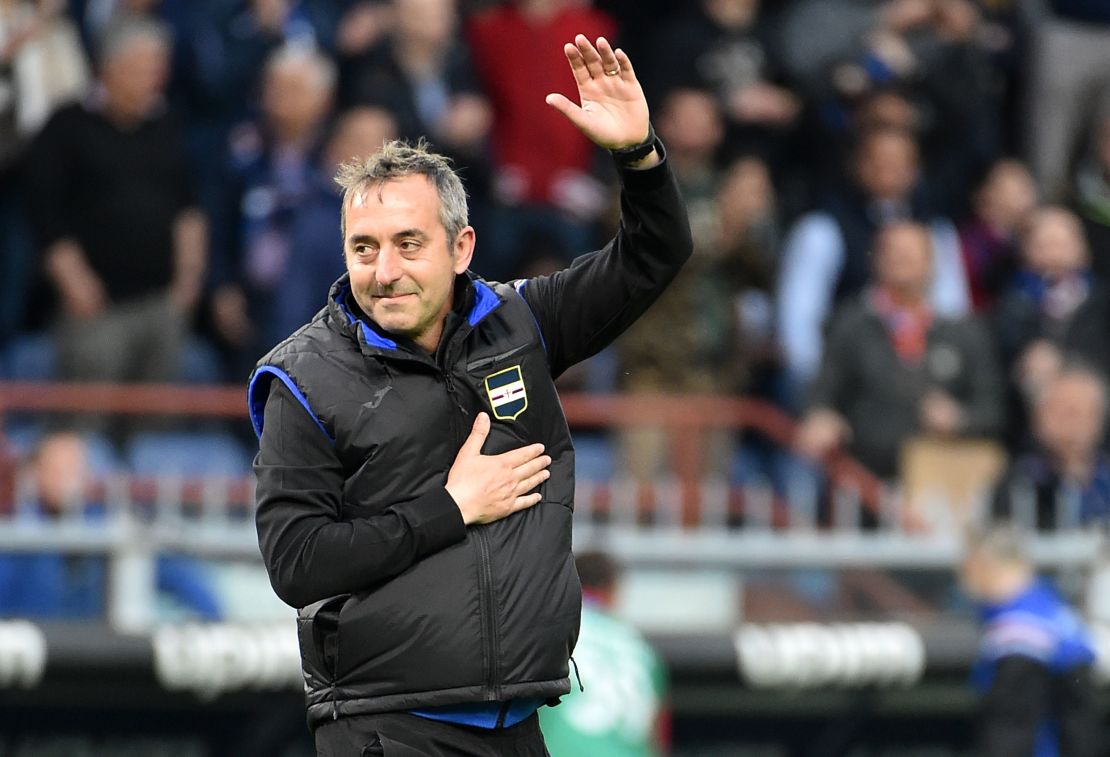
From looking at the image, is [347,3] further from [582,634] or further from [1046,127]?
[582,634]

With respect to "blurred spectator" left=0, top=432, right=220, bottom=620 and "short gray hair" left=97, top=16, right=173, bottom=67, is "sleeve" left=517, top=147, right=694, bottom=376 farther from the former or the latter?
"short gray hair" left=97, top=16, right=173, bottom=67

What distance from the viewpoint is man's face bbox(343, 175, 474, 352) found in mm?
4078

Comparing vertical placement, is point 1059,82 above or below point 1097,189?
above

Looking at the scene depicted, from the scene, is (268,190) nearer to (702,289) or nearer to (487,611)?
(702,289)

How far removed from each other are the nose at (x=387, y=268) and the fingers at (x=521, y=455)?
1.44 ft

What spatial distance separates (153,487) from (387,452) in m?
4.15

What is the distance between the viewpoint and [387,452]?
13.4 feet

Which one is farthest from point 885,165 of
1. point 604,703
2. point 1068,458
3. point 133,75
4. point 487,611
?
point 487,611

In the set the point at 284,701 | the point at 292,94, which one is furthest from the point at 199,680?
the point at 292,94

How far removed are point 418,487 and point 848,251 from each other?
6666 mm

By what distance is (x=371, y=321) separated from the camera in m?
4.17

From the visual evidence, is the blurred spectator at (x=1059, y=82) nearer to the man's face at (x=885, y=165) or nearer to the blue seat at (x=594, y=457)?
the man's face at (x=885, y=165)

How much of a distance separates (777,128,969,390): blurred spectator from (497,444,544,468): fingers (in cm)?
602

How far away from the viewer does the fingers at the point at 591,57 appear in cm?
430
